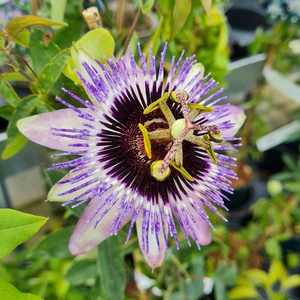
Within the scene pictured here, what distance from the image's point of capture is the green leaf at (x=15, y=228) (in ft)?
1.41

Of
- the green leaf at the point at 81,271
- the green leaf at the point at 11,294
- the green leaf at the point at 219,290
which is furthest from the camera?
the green leaf at the point at 219,290

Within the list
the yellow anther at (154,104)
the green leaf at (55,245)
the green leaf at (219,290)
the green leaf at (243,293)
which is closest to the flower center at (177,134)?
the yellow anther at (154,104)

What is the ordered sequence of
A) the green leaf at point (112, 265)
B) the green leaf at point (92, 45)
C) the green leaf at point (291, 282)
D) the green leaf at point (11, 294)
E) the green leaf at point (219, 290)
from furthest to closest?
the green leaf at point (291, 282)
the green leaf at point (219, 290)
the green leaf at point (112, 265)
the green leaf at point (92, 45)
the green leaf at point (11, 294)

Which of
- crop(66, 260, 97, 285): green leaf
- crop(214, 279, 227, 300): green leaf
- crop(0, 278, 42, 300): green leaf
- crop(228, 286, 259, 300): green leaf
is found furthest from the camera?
crop(228, 286, 259, 300): green leaf

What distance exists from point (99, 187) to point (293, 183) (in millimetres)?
936

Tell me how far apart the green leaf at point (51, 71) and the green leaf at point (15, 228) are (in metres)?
0.19

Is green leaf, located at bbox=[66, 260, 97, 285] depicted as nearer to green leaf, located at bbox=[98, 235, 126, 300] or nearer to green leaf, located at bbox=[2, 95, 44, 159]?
green leaf, located at bbox=[98, 235, 126, 300]

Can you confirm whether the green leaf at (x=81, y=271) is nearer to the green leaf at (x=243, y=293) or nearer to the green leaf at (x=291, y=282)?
the green leaf at (x=243, y=293)

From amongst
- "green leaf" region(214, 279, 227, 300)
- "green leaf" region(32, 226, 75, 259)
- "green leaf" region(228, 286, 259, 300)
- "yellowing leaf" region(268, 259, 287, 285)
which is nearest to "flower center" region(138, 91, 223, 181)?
"green leaf" region(32, 226, 75, 259)

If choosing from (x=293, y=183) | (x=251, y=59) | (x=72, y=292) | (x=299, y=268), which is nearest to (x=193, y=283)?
(x=72, y=292)

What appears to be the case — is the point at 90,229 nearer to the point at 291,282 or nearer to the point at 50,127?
the point at 50,127

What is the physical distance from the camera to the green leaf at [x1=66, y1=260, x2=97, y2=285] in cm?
79

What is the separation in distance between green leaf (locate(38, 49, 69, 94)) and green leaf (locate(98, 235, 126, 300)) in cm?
28

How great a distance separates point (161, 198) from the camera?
22.6 inches
